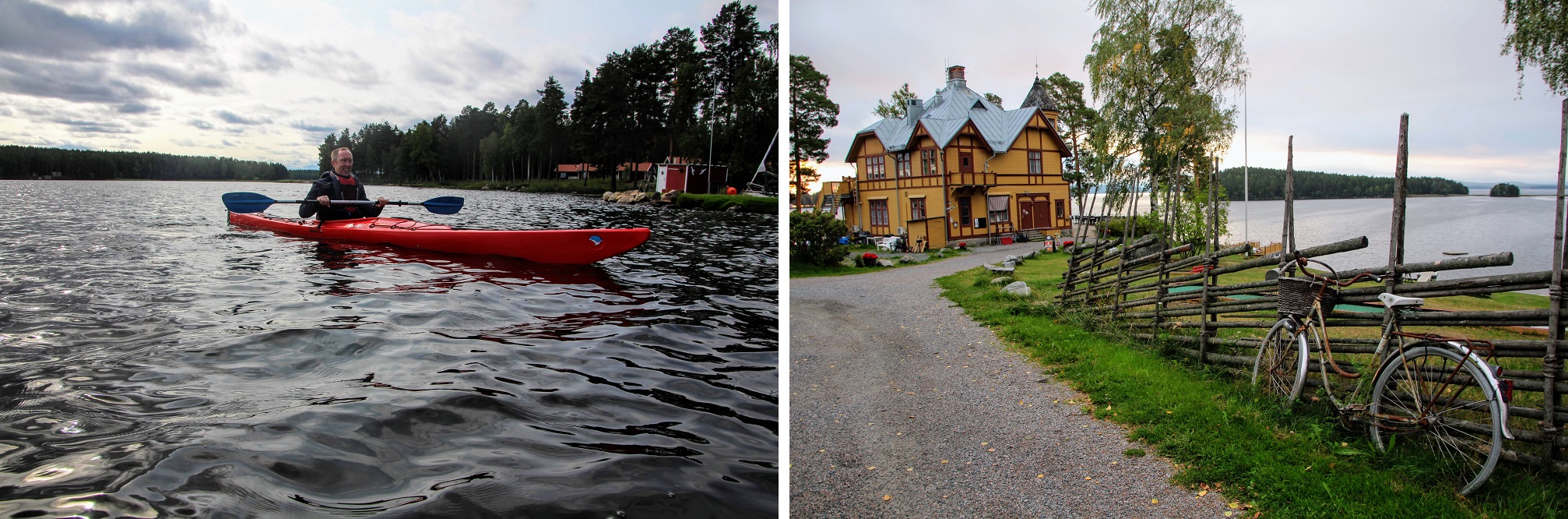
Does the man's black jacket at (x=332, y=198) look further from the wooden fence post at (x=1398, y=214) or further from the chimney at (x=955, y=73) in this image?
the wooden fence post at (x=1398, y=214)

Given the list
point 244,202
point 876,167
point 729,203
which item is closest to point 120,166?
point 244,202

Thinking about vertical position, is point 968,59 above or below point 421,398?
above

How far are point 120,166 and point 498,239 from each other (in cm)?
1831

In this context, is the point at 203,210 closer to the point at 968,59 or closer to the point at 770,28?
the point at 770,28

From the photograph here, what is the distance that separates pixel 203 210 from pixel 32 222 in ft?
17.2

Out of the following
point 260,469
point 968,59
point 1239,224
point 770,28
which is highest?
point 770,28

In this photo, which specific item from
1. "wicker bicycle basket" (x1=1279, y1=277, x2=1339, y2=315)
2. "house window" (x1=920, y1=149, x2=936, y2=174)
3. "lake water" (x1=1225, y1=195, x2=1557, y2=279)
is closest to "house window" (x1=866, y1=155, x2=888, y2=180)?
"house window" (x1=920, y1=149, x2=936, y2=174)

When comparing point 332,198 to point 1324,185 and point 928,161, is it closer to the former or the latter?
point 928,161

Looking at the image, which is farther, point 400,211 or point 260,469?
point 400,211

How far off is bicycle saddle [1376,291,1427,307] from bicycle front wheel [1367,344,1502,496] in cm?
22

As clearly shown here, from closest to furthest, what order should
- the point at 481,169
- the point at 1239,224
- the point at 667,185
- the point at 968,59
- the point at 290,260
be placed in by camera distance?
1. the point at 1239,224
2. the point at 968,59
3. the point at 290,260
4. the point at 667,185
5. the point at 481,169

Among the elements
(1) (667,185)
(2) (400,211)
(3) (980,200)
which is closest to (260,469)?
(3) (980,200)

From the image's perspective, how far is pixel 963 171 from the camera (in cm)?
1197

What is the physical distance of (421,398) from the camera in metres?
3.16
